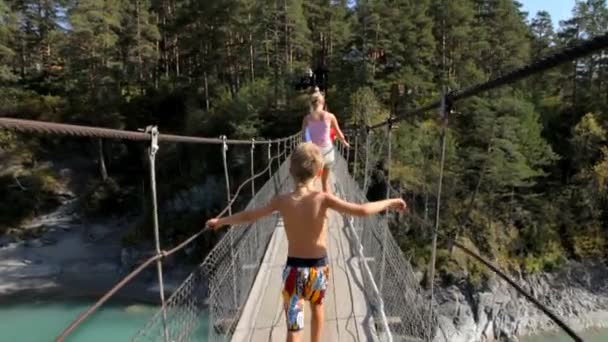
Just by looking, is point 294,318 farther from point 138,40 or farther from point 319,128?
point 138,40

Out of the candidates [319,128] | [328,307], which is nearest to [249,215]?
[328,307]

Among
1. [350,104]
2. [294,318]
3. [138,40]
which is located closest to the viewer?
[294,318]

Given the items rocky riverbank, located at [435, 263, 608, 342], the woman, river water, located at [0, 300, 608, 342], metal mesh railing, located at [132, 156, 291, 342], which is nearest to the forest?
rocky riverbank, located at [435, 263, 608, 342]

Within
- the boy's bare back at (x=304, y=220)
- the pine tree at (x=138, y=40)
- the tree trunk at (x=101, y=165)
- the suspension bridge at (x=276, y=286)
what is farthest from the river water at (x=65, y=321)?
the boy's bare back at (x=304, y=220)

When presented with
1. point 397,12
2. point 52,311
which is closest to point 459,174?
point 397,12

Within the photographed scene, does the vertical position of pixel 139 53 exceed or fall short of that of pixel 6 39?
it falls short

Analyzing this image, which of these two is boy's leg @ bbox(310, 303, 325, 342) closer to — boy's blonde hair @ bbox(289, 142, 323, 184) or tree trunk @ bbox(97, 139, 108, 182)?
boy's blonde hair @ bbox(289, 142, 323, 184)

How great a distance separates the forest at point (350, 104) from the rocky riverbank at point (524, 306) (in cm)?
48

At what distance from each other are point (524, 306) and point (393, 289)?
11.5 metres

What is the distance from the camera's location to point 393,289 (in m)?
3.07

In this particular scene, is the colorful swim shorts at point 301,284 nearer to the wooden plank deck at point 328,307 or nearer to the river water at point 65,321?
the wooden plank deck at point 328,307

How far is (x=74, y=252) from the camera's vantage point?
53.7 ft

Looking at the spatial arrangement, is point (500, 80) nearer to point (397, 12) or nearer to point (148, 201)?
point (397, 12)

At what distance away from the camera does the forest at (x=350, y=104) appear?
14.7m
